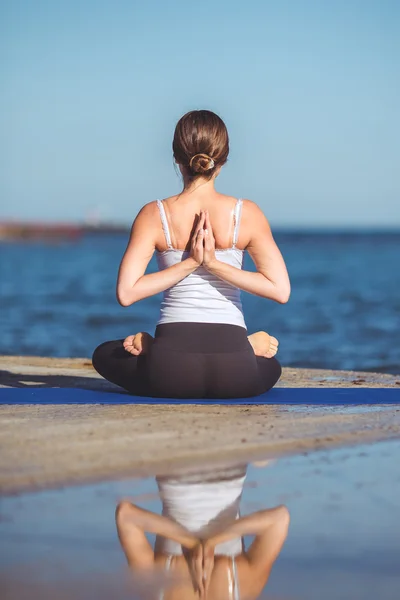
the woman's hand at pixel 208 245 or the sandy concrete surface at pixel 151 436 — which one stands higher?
the woman's hand at pixel 208 245

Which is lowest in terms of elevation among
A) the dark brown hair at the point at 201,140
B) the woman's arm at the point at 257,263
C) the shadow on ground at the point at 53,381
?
the shadow on ground at the point at 53,381

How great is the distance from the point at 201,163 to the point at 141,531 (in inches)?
68.9

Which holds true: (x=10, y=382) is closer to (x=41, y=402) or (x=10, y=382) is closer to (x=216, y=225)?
(x=41, y=402)

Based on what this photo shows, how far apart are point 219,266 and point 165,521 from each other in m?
1.50

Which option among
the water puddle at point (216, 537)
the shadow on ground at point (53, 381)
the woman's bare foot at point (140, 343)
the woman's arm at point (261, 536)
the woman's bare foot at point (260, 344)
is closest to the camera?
the water puddle at point (216, 537)

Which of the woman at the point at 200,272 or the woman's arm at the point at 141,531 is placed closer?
the woman's arm at the point at 141,531

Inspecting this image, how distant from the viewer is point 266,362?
14.3ft

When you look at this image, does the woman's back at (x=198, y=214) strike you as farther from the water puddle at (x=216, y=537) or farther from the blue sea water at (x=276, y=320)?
the blue sea water at (x=276, y=320)

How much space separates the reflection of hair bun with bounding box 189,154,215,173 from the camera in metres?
3.89

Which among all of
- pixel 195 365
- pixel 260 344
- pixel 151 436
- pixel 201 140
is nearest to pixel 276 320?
pixel 260 344

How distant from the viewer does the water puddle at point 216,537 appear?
7.14 feet

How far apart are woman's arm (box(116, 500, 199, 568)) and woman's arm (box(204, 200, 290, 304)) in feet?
4.52

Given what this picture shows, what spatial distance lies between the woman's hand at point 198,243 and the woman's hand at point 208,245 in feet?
0.04

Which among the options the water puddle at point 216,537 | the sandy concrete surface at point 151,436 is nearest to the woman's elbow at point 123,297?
the sandy concrete surface at point 151,436
